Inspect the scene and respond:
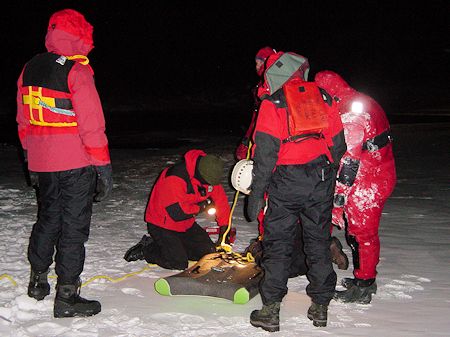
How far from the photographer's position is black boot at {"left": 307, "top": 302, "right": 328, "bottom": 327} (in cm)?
388

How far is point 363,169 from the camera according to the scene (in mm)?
4297

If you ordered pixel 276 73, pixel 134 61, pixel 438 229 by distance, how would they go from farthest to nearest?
pixel 134 61
pixel 438 229
pixel 276 73

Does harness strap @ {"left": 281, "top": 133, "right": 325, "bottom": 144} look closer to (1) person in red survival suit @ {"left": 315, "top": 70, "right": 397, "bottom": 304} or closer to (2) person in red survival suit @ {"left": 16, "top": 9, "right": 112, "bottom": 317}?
(1) person in red survival suit @ {"left": 315, "top": 70, "right": 397, "bottom": 304}

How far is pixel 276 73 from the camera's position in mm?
3752

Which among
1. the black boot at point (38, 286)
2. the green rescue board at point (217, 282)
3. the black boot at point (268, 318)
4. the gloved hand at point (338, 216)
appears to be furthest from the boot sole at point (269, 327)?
the black boot at point (38, 286)

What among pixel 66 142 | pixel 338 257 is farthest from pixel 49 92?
pixel 338 257

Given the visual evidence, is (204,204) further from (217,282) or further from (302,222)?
(302,222)

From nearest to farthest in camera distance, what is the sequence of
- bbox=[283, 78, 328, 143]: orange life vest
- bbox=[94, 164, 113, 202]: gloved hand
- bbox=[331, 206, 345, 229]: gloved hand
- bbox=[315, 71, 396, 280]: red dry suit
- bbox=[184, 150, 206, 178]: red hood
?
bbox=[283, 78, 328, 143]: orange life vest, bbox=[94, 164, 113, 202]: gloved hand, bbox=[315, 71, 396, 280]: red dry suit, bbox=[331, 206, 345, 229]: gloved hand, bbox=[184, 150, 206, 178]: red hood

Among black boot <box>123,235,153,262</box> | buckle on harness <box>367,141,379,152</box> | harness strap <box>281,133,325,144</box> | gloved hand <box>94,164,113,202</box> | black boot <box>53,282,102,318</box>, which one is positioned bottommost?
black boot <box>123,235,153,262</box>

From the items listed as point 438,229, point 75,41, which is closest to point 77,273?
point 75,41

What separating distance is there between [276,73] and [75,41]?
4.35ft

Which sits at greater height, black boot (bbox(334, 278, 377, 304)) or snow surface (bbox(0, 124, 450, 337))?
black boot (bbox(334, 278, 377, 304))

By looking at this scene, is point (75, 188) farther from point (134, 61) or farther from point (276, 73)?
point (134, 61)

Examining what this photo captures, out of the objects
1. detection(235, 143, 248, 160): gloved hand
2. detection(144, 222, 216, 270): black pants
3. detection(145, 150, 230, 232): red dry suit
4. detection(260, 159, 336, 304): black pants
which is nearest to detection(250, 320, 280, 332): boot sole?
detection(260, 159, 336, 304): black pants
